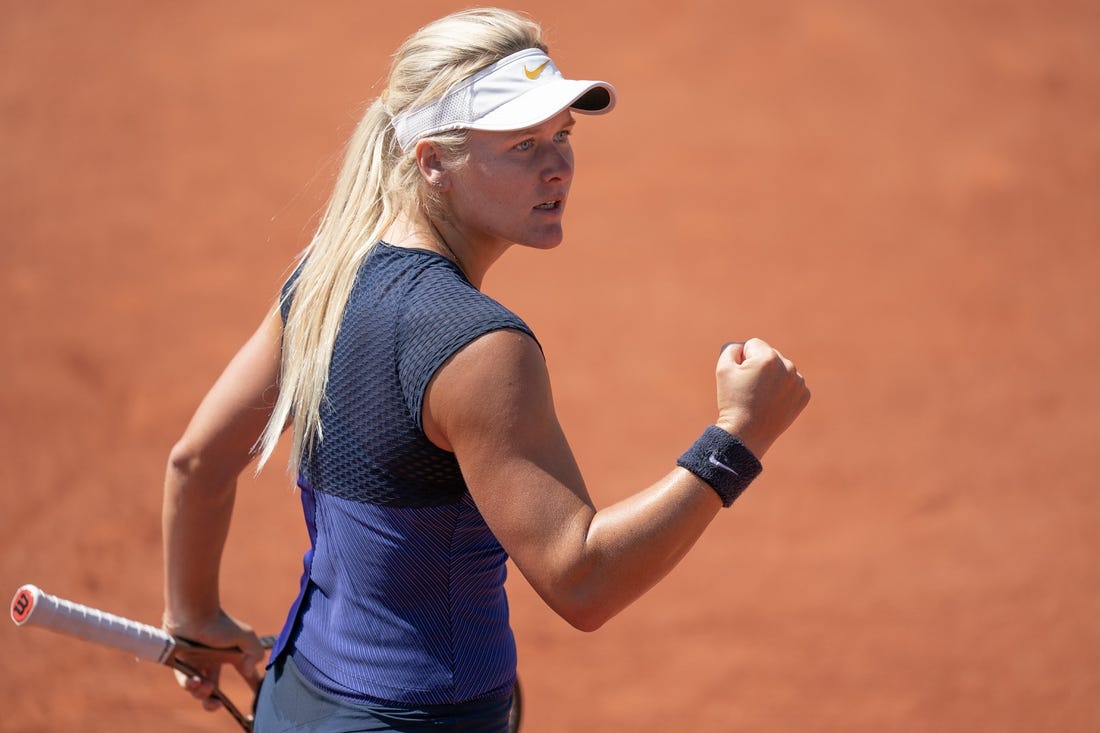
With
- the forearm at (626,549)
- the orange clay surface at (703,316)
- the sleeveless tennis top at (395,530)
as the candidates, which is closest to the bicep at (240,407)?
the sleeveless tennis top at (395,530)

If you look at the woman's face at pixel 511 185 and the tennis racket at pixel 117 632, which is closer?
the woman's face at pixel 511 185

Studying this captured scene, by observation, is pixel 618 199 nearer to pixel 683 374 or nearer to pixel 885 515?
pixel 683 374

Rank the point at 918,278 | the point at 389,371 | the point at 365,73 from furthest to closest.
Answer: the point at 365,73 < the point at 918,278 < the point at 389,371

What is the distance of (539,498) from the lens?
1536mm

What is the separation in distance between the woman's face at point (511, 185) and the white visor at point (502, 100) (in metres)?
0.03

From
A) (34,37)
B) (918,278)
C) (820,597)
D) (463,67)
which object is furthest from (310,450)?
(34,37)

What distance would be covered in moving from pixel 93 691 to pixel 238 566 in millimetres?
875

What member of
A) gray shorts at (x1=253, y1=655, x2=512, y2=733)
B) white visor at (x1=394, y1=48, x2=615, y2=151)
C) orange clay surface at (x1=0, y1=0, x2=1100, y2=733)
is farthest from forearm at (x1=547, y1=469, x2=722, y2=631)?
orange clay surface at (x1=0, y1=0, x2=1100, y2=733)

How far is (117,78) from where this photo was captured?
29.7ft

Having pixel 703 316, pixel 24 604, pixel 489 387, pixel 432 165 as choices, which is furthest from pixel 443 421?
pixel 703 316

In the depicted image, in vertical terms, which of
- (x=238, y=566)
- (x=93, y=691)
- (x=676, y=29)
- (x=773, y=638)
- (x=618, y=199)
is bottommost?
(x=93, y=691)

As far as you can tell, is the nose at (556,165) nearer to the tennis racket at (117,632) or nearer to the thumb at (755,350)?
the thumb at (755,350)

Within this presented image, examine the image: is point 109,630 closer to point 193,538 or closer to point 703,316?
point 193,538

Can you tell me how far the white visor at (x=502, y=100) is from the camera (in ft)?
5.86
